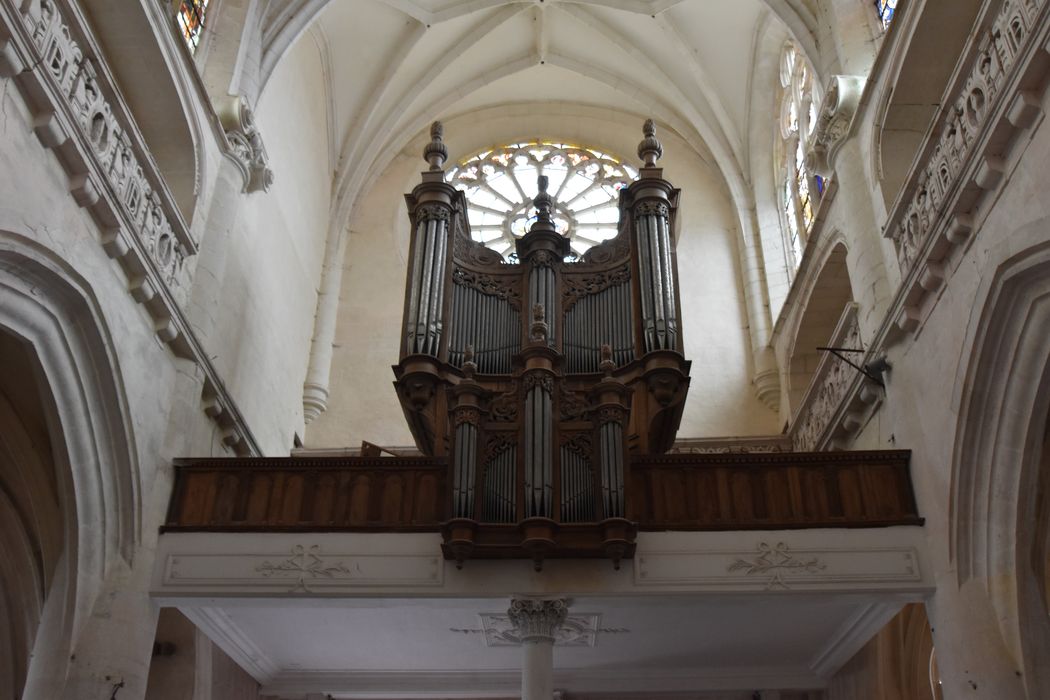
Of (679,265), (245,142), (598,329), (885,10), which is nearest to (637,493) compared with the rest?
(598,329)

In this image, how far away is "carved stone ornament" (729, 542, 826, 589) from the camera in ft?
28.5

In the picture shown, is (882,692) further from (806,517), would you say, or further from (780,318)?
(780,318)

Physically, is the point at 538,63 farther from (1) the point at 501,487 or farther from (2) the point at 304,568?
(2) the point at 304,568

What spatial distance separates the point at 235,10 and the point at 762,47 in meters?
7.59

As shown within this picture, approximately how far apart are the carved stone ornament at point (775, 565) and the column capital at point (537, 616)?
4.67ft

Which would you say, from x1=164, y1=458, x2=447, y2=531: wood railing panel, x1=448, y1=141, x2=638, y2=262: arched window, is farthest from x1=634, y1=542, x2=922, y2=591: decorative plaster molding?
x1=448, y1=141, x2=638, y2=262: arched window

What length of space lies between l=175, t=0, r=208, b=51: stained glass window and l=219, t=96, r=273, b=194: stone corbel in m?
0.91

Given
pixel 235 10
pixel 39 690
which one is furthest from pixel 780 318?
pixel 39 690

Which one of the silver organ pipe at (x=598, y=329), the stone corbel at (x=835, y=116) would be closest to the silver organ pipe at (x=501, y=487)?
the silver organ pipe at (x=598, y=329)

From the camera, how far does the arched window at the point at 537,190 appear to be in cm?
1730

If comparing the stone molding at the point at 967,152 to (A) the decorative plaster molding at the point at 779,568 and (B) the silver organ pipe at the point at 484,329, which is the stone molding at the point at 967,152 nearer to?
(A) the decorative plaster molding at the point at 779,568

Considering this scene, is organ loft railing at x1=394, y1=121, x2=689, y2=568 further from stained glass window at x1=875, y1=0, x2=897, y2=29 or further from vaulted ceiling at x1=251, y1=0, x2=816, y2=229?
vaulted ceiling at x1=251, y1=0, x2=816, y2=229

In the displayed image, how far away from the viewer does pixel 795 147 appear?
1488 cm

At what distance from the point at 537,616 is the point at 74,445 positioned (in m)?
3.74
